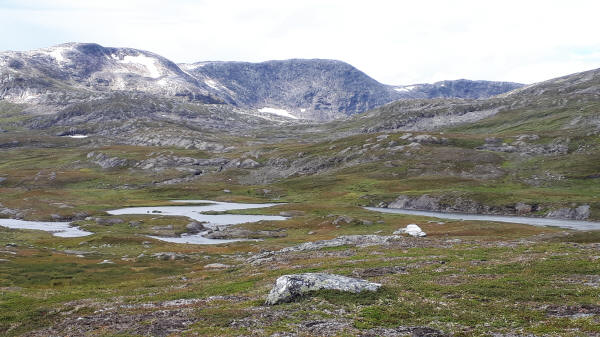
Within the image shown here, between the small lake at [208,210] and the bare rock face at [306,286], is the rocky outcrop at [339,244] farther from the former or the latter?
the small lake at [208,210]

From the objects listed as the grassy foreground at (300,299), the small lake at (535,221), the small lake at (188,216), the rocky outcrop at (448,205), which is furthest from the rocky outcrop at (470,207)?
the small lake at (188,216)

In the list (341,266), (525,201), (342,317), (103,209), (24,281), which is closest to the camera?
(342,317)

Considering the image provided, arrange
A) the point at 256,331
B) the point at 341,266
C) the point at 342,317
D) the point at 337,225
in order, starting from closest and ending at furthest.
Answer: the point at 256,331 → the point at 342,317 → the point at 341,266 → the point at 337,225

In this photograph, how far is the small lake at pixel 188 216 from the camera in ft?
339

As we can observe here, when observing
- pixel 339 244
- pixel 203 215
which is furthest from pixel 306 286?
pixel 203 215

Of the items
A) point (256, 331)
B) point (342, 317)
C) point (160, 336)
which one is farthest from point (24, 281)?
point (342, 317)

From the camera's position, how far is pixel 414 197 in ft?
494

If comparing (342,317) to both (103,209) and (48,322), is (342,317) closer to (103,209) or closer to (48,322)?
(48,322)

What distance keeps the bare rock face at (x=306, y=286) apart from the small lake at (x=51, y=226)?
88716 millimetres

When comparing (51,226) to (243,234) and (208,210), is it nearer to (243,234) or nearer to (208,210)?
(208,210)

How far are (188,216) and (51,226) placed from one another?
3958 centimetres

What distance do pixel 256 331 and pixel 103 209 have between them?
140431mm

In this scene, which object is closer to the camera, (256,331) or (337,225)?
(256,331)

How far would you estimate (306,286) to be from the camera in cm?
3097
